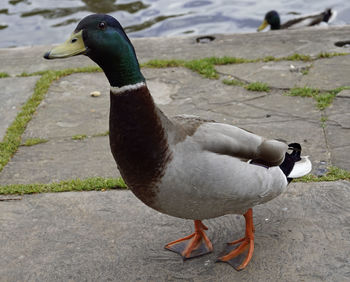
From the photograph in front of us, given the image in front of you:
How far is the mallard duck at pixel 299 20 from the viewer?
9.02 m

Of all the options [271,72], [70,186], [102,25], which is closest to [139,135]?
[102,25]

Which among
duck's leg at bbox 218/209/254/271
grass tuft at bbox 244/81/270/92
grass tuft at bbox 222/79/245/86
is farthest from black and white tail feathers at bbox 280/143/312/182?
grass tuft at bbox 222/79/245/86

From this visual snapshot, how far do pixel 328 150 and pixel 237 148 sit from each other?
1353 millimetres

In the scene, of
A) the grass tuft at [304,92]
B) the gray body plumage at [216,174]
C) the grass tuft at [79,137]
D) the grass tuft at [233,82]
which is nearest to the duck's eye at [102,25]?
the gray body plumage at [216,174]

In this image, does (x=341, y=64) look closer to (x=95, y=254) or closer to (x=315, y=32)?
(x=315, y=32)

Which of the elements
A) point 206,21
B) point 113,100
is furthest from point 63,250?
point 206,21

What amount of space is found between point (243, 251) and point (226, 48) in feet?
11.7

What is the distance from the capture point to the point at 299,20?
9.09 meters

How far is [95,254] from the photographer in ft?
9.56

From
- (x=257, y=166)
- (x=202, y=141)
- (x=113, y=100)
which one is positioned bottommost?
(x=257, y=166)

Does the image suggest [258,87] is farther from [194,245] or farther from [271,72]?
[194,245]

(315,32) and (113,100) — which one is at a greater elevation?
(113,100)

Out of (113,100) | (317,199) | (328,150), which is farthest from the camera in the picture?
(328,150)

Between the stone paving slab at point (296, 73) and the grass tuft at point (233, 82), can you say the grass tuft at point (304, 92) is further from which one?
the grass tuft at point (233, 82)
